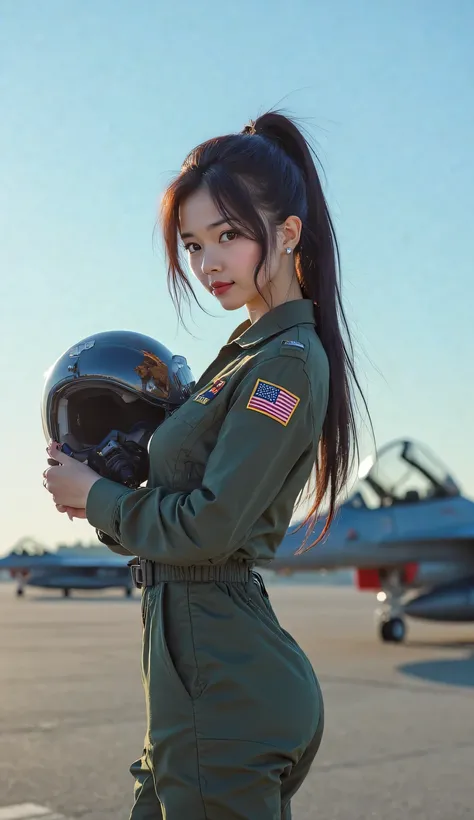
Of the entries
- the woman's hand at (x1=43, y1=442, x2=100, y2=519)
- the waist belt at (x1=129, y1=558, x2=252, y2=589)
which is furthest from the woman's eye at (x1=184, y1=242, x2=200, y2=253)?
the waist belt at (x1=129, y1=558, x2=252, y2=589)

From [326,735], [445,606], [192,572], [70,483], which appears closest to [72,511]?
[70,483]

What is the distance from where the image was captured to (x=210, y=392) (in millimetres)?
1566

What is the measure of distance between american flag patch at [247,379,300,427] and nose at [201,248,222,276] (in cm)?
26

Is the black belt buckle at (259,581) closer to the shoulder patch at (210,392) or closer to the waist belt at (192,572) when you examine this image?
the waist belt at (192,572)

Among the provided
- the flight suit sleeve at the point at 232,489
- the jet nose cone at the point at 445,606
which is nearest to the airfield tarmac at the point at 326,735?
the jet nose cone at the point at 445,606

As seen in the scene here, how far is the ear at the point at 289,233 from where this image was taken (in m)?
1.67

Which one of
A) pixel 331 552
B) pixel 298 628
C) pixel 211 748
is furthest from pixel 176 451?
pixel 298 628

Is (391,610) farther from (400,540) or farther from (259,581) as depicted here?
(259,581)

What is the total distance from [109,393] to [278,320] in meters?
0.43

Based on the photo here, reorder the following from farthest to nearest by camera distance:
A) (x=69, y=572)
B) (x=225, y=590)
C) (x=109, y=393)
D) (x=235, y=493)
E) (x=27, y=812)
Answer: (x=69, y=572)
(x=27, y=812)
(x=109, y=393)
(x=225, y=590)
(x=235, y=493)

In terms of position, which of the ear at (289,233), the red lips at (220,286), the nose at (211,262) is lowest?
the red lips at (220,286)

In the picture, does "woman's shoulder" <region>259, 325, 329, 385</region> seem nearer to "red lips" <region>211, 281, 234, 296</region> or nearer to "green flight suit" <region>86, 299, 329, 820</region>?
"green flight suit" <region>86, 299, 329, 820</region>

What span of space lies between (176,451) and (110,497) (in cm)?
13

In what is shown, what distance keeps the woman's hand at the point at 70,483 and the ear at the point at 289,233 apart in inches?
21.3
